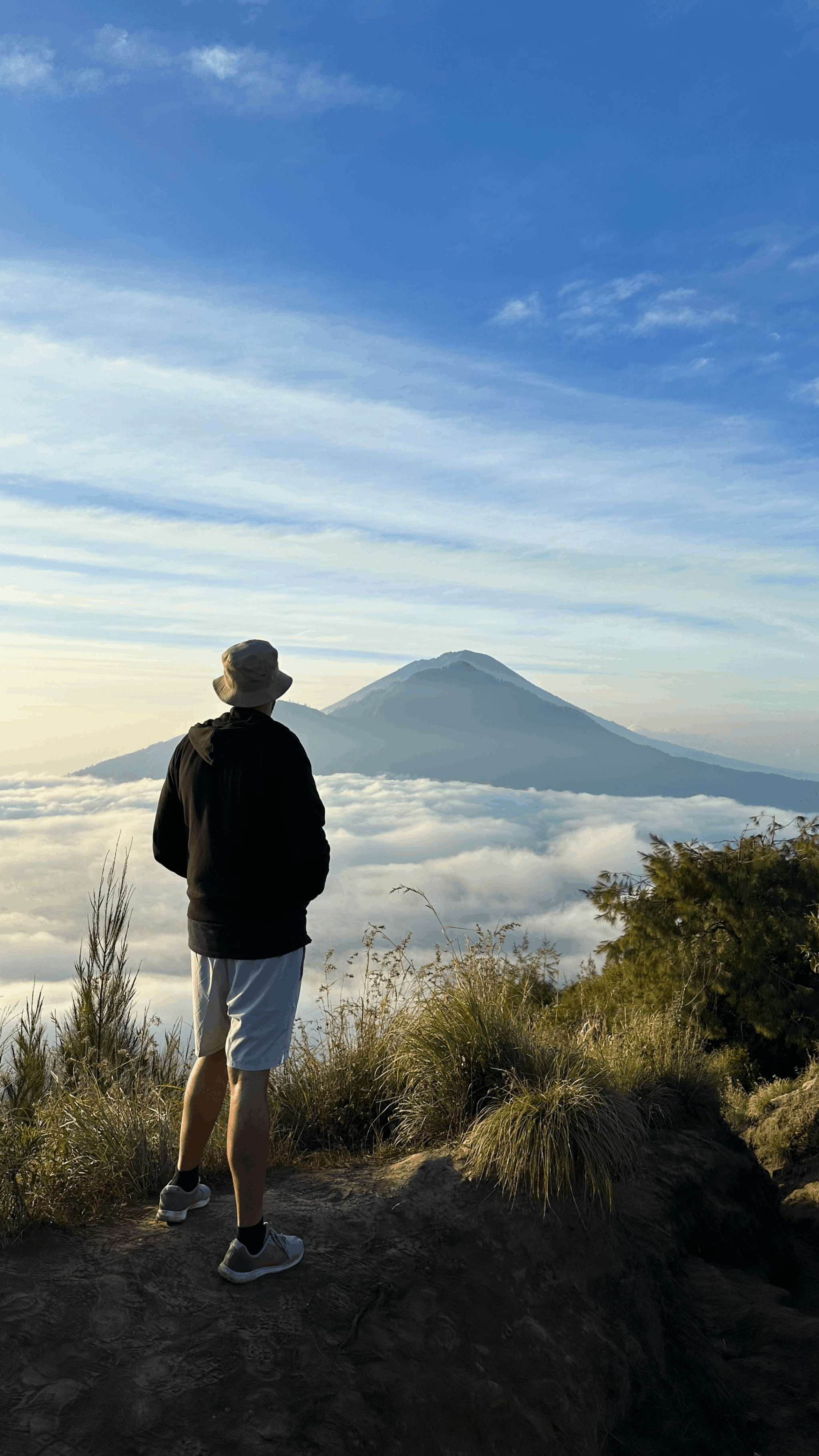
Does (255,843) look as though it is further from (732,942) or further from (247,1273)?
(732,942)

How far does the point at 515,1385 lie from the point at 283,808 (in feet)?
8.79

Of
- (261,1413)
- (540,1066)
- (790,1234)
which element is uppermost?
(540,1066)

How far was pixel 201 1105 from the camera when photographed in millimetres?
4301

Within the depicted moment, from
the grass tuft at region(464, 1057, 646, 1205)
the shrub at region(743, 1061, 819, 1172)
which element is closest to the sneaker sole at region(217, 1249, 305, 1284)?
the grass tuft at region(464, 1057, 646, 1205)

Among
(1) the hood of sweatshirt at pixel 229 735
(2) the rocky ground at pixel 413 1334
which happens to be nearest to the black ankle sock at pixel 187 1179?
(2) the rocky ground at pixel 413 1334

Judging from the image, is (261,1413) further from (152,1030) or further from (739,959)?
(739,959)

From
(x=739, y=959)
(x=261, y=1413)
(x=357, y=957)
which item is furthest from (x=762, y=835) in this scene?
(x=261, y=1413)

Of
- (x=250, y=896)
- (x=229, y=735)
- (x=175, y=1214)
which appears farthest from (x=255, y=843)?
(x=175, y=1214)

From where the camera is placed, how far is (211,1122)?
4422 millimetres

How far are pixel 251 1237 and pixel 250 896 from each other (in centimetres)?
147

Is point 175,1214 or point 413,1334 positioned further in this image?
point 175,1214

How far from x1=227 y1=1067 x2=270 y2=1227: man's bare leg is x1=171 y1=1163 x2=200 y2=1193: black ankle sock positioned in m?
0.59

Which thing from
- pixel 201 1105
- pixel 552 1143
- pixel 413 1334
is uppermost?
pixel 201 1105

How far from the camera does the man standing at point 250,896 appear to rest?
393 cm
